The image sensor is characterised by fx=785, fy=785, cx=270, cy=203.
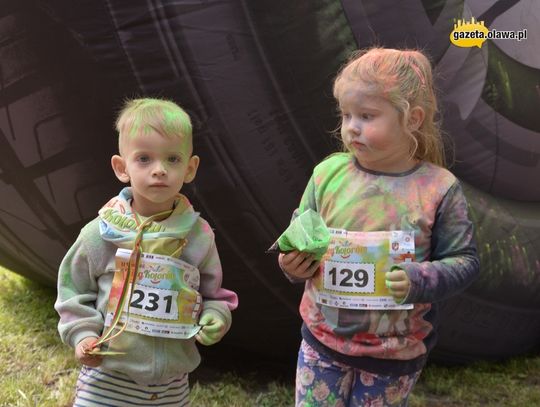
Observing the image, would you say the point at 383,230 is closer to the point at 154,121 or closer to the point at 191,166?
the point at 191,166

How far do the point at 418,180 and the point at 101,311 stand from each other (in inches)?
31.2

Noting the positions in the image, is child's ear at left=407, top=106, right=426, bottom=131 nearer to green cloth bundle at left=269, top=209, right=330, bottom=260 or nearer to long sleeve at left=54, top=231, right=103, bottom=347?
green cloth bundle at left=269, top=209, right=330, bottom=260

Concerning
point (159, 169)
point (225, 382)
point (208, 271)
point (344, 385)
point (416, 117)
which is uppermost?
point (159, 169)

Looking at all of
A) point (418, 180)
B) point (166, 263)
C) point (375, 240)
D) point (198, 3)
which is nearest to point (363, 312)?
point (375, 240)

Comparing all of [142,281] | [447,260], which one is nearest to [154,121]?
[142,281]

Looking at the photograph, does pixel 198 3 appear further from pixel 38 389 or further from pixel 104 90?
pixel 38 389

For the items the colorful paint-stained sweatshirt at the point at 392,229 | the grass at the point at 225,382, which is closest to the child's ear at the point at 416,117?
the colorful paint-stained sweatshirt at the point at 392,229

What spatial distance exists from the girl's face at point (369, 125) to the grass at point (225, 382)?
1257 mm

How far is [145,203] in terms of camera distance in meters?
1.77

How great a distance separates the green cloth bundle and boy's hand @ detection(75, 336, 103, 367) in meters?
0.46

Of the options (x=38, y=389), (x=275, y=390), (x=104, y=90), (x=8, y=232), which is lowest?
(x=275, y=390)

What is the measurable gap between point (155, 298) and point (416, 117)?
73 cm

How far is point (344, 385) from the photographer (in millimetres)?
1933

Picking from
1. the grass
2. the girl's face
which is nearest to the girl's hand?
the girl's face
